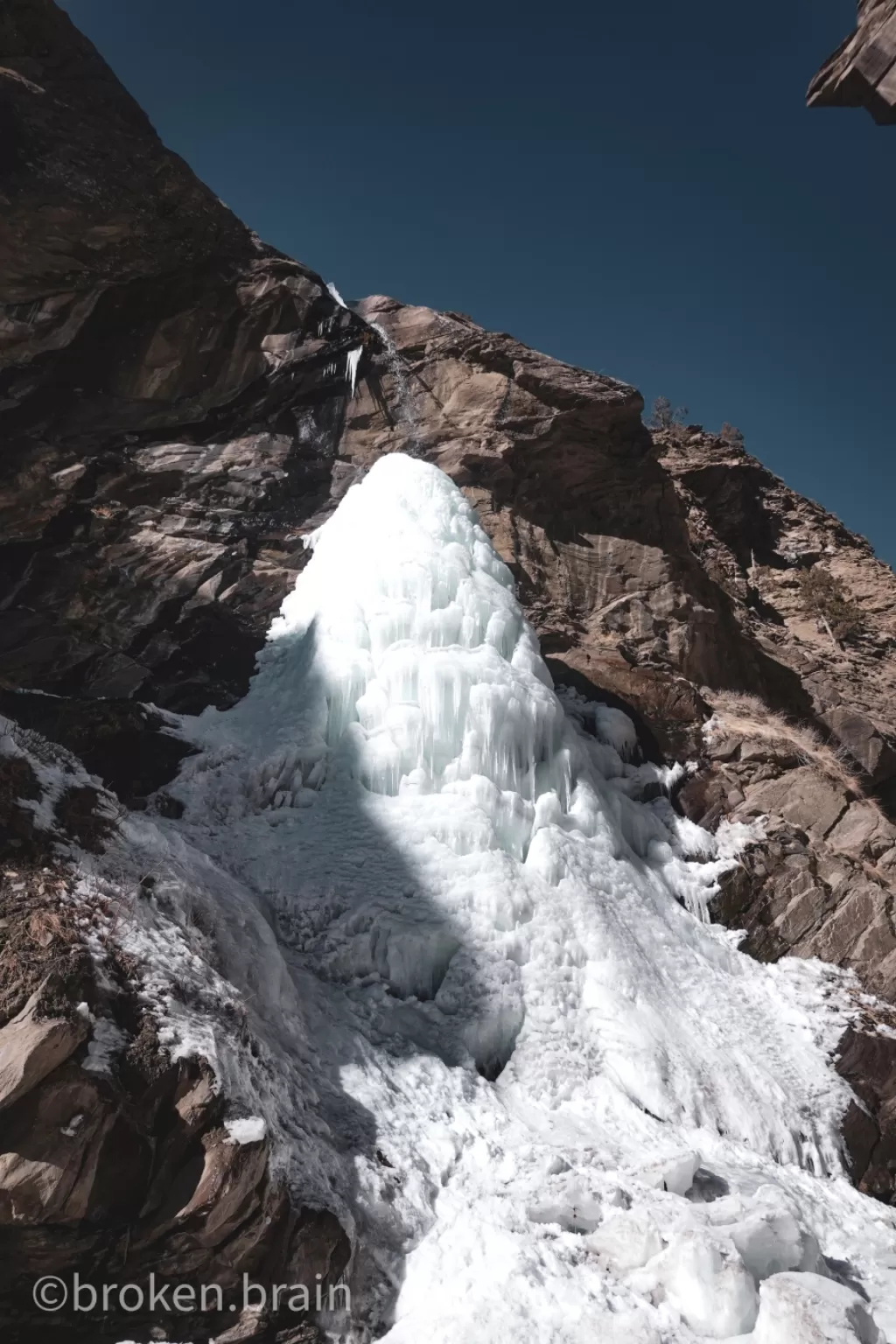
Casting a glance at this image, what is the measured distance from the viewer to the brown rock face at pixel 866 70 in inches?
271

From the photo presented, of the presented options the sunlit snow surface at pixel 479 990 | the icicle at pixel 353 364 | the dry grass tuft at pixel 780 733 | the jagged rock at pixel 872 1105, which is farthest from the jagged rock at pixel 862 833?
the icicle at pixel 353 364

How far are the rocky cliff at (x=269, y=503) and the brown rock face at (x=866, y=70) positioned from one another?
29.6 ft

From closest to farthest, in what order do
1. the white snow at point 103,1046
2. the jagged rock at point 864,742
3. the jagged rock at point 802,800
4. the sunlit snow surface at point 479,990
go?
the white snow at point 103,1046 → the sunlit snow surface at point 479,990 → the jagged rock at point 802,800 → the jagged rock at point 864,742

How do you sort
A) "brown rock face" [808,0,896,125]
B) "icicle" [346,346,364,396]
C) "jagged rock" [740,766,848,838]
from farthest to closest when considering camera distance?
"icicle" [346,346,364,396]
"jagged rock" [740,766,848,838]
"brown rock face" [808,0,896,125]

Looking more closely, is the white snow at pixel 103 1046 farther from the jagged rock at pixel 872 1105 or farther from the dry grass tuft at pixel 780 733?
the dry grass tuft at pixel 780 733

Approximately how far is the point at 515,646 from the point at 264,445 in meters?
6.65

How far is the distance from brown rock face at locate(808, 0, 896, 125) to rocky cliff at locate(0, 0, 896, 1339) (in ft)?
29.6

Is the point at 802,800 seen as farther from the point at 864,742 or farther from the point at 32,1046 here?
the point at 32,1046

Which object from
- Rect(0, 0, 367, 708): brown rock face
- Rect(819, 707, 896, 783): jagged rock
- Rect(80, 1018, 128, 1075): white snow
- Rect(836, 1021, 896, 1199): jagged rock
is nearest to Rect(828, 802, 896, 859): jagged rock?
Rect(819, 707, 896, 783): jagged rock

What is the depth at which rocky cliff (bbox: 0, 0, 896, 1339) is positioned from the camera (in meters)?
12.8

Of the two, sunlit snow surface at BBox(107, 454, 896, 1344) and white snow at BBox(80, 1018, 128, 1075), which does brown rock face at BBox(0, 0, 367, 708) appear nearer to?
sunlit snow surface at BBox(107, 454, 896, 1344)

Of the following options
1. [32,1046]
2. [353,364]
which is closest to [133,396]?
[353,364]

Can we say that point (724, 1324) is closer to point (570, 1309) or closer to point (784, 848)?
point (570, 1309)

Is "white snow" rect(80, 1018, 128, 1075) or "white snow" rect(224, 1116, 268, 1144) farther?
"white snow" rect(224, 1116, 268, 1144)
